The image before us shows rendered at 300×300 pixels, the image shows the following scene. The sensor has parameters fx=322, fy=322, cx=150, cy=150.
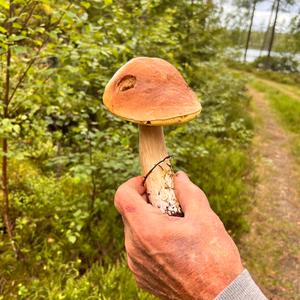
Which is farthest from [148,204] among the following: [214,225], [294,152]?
[294,152]

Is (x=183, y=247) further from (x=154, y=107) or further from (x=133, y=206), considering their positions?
(x=154, y=107)

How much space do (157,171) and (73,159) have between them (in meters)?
1.47

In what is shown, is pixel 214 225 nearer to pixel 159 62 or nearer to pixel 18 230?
pixel 159 62

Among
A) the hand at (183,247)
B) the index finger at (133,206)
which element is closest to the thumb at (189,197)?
the hand at (183,247)

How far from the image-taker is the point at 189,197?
1161mm

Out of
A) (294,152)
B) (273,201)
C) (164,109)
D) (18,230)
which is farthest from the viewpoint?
(294,152)

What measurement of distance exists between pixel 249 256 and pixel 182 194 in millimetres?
2642

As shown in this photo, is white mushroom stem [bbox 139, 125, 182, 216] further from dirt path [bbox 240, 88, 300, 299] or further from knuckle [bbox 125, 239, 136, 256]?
dirt path [bbox 240, 88, 300, 299]

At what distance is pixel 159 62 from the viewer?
115cm

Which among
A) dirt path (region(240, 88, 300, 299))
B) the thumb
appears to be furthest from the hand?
dirt path (region(240, 88, 300, 299))

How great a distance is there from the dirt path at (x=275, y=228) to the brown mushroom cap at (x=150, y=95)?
2.64m

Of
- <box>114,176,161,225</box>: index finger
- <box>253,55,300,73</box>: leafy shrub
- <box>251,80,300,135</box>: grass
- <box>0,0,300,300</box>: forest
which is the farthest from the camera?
<box>253,55,300,73</box>: leafy shrub

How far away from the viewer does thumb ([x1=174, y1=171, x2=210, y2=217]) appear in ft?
3.67

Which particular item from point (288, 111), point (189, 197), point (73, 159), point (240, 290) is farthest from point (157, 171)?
point (288, 111)
